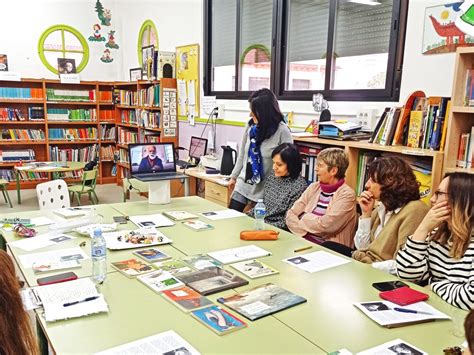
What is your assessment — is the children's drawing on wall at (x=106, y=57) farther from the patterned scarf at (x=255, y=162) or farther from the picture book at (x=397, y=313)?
the picture book at (x=397, y=313)

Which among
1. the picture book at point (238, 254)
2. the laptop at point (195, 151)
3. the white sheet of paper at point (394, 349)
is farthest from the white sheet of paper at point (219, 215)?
the laptop at point (195, 151)

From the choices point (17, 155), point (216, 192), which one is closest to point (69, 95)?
point (17, 155)

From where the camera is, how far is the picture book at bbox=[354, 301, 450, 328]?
1.51m

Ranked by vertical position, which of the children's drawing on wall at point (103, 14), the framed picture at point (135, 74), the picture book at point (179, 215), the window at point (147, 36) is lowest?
the picture book at point (179, 215)

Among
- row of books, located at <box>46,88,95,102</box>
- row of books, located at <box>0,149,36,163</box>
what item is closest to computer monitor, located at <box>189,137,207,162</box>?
row of books, located at <box>46,88,95,102</box>

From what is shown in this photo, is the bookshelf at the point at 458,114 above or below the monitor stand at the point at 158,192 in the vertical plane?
above

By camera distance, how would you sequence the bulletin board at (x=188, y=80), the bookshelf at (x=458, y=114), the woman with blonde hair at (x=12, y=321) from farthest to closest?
the bulletin board at (x=188, y=80) → the bookshelf at (x=458, y=114) → the woman with blonde hair at (x=12, y=321)

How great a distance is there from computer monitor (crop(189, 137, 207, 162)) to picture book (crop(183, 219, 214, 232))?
2.66m

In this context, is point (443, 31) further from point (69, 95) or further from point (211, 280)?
point (69, 95)

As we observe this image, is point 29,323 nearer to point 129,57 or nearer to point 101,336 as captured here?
point 101,336

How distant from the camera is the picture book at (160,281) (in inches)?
69.4

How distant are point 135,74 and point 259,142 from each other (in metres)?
4.45

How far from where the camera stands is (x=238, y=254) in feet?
7.09

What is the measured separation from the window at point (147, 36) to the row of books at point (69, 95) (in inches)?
44.7
